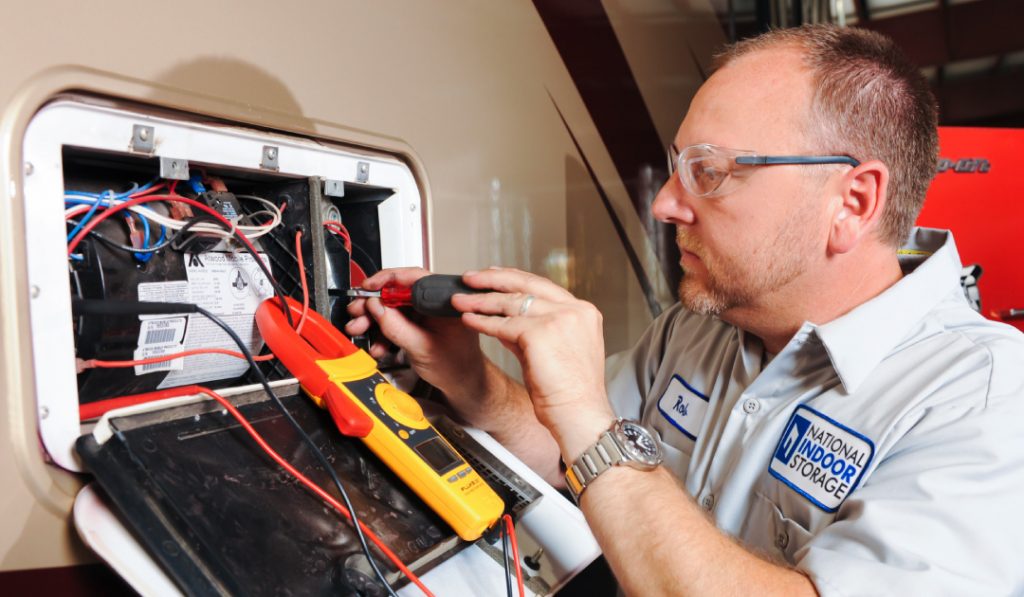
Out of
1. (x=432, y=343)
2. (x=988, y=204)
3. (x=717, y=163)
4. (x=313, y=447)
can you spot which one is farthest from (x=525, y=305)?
(x=988, y=204)

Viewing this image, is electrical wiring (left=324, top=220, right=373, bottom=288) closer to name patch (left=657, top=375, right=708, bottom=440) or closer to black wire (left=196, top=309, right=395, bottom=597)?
black wire (left=196, top=309, right=395, bottom=597)

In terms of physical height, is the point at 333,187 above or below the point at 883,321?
above

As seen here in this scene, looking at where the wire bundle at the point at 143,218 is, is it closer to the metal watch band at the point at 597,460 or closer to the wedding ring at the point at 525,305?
the wedding ring at the point at 525,305

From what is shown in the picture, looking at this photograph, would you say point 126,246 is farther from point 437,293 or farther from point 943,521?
point 943,521

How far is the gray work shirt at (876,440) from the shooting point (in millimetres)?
714

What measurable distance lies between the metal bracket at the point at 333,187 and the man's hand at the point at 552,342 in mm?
241

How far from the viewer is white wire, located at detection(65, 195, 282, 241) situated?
0.67m

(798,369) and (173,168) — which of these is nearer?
(173,168)

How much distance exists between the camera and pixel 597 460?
0.78 meters

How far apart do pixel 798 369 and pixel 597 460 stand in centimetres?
43

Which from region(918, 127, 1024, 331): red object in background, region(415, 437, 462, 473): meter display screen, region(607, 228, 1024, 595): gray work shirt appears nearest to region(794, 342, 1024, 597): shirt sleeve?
region(607, 228, 1024, 595): gray work shirt

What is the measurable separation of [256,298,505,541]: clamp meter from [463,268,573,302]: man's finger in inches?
6.6

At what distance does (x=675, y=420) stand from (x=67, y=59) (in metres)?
1.05

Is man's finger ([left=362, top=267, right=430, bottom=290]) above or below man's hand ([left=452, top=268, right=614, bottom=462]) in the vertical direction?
above
